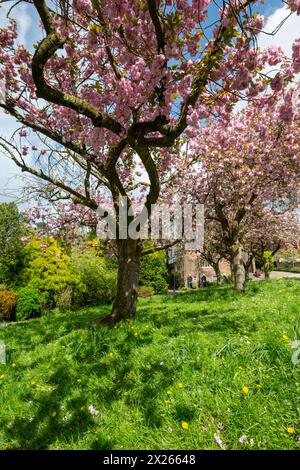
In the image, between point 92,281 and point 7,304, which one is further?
point 92,281

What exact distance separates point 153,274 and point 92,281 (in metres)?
13.3

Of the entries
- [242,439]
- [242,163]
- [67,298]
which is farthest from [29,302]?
[242,439]

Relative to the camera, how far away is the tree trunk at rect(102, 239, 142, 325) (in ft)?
23.7

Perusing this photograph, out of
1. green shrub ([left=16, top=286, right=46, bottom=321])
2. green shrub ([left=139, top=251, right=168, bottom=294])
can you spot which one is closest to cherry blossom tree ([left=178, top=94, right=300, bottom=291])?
green shrub ([left=16, top=286, right=46, bottom=321])

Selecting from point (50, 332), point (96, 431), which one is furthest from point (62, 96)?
point (50, 332)

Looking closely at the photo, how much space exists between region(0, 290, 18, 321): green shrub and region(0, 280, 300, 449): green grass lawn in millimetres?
15050

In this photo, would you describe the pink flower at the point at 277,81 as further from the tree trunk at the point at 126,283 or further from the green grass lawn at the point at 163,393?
the tree trunk at the point at 126,283

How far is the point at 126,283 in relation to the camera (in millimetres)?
7332

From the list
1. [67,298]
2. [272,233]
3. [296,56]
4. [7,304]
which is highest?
[296,56]

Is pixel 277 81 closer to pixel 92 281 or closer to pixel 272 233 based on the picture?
pixel 92 281

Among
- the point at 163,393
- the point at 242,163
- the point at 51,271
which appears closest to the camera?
the point at 163,393

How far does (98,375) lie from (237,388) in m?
2.00

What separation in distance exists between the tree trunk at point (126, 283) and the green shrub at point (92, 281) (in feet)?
38.1

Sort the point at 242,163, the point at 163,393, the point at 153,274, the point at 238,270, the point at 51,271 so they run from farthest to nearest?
the point at 153,274 < the point at 51,271 < the point at 238,270 < the point at 242,163 < the point at 163,393
